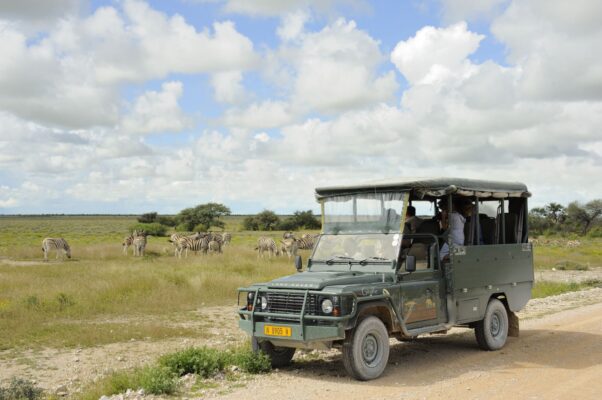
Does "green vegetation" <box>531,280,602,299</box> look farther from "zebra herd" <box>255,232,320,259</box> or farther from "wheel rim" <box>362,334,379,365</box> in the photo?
"zebra herd" <box>255,232,320,259</box>

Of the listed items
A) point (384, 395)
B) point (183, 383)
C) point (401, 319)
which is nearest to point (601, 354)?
point (401, 319)

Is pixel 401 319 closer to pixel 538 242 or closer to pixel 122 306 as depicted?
pixel 122 306

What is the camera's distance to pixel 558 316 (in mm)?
16094

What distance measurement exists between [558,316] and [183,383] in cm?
1038

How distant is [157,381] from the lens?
8695mm

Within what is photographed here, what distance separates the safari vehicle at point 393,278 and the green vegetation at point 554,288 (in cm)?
987

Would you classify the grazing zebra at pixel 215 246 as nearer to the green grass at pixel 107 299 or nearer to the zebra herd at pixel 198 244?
the zebra herd at pixel 198 244

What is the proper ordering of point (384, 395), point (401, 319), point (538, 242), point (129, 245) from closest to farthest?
point (384, 395) < point (401, 319) < point (129, 245) < point (538, 242)

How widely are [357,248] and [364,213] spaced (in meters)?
0.57

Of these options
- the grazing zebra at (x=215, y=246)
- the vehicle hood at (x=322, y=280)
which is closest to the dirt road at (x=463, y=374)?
the vehicle hood at (x=322, y=280)

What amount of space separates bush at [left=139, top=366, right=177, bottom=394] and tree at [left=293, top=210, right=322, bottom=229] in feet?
193

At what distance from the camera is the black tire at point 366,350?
8.98m

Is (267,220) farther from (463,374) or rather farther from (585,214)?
(463,374)

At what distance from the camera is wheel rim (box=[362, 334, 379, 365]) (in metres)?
→ 9.29
